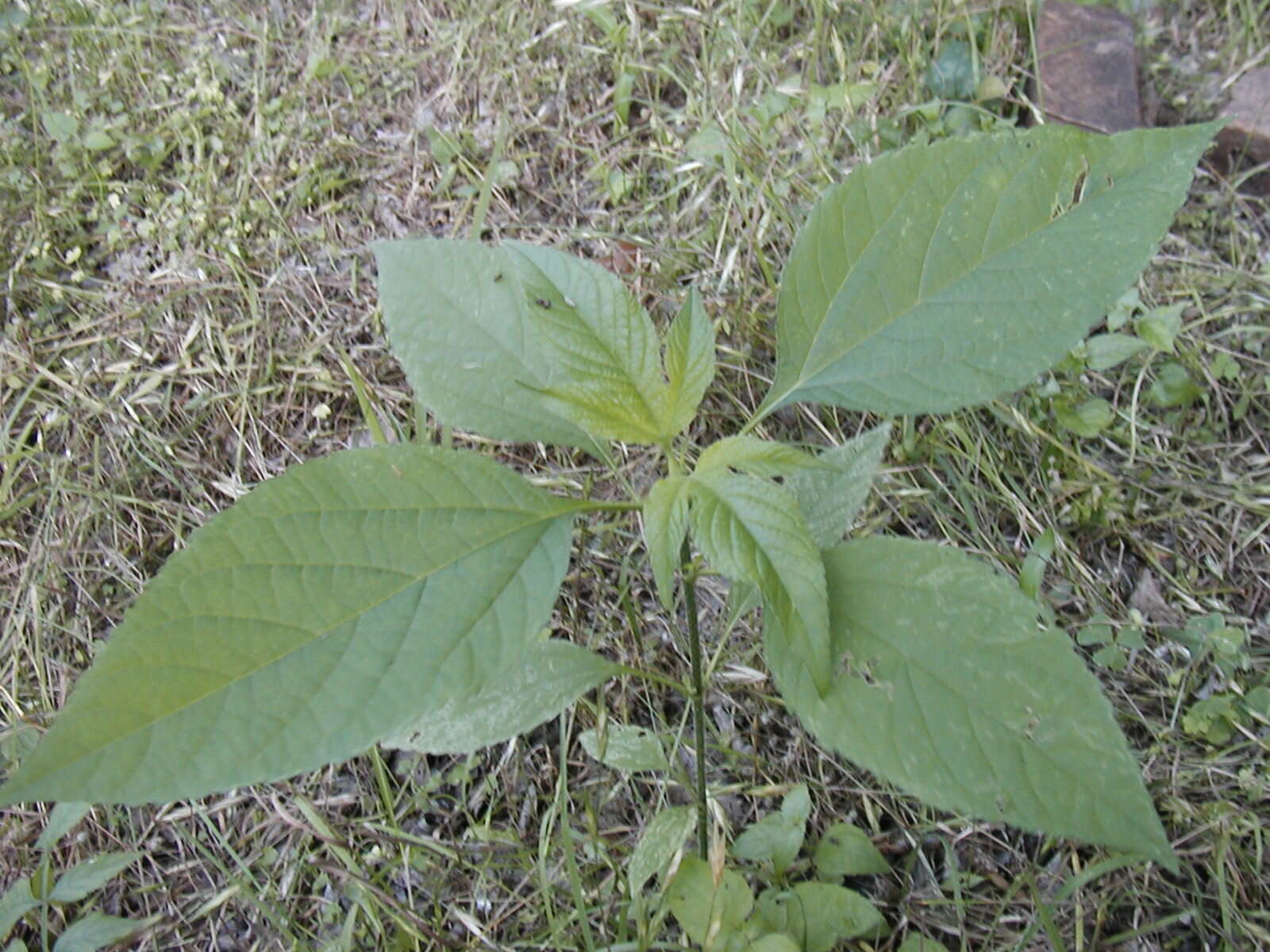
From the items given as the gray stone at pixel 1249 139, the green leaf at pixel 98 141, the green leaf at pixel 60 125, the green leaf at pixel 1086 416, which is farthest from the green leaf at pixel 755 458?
the green leaf at pixel 60 125

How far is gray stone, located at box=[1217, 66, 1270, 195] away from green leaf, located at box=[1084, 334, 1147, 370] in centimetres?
66

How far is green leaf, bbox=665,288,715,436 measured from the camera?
44.6 inches

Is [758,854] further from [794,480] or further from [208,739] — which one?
[208,739]

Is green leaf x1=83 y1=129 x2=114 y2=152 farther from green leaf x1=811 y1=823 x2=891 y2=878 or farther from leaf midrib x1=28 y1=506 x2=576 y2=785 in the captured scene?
green leaf x1=811 y1=823 x2=891 y2=878

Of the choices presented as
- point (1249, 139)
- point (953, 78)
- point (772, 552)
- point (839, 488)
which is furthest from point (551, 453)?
point (1249, 139)

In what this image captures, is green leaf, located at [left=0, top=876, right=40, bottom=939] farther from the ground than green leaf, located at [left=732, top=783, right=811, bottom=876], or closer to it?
farther from the ground

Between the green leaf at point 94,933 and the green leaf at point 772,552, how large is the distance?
1.19 meters

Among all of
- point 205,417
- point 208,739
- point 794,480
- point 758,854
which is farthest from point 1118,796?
point 205,417

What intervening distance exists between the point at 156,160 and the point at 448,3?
833mm

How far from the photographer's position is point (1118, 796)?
2.89ft

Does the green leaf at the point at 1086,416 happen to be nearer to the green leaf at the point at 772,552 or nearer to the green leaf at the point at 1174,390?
the green leaf at the point at 1174,390

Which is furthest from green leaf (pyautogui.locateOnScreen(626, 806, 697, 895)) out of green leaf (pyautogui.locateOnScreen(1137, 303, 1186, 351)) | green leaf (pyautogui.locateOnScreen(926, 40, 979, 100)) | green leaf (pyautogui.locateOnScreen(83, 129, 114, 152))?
green leaf (pyautogui.locateOnScreen(83, 129, 114, 152))

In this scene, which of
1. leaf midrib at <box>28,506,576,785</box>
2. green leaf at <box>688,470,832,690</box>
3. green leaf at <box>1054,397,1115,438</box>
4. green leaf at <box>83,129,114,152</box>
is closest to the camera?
leaf midrib at <box>28,506,576,785</box>

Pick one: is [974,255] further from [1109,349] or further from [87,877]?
[87,877]
